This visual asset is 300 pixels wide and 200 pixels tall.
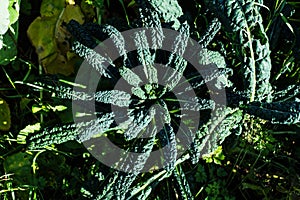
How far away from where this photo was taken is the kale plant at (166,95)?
130 cm

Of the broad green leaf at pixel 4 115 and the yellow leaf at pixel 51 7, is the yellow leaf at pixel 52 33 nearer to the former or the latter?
the yellow leaf at pixel 51 7

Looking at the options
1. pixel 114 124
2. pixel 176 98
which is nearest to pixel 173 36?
pixel 176 98

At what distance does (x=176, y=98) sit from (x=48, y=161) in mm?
478

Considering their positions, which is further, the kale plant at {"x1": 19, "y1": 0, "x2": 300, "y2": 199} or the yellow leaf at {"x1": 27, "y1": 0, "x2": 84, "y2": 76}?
the yellow leaf at {"x1": 27, "y1": 0, "x2": 84, "y2": 76}

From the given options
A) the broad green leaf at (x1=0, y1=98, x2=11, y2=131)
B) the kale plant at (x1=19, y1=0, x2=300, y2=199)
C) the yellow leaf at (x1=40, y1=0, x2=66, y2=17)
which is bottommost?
the broad green leaf at (x1=0, y1=98, x2=11, y2=131)

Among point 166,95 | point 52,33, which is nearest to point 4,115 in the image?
point 52,33

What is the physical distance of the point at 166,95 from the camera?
1.39 meters

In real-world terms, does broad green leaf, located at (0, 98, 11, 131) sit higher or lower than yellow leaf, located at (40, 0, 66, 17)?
lower

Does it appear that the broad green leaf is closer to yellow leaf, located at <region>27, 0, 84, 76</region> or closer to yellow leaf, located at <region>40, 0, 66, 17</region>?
yellow leaf, located at <region>27, 0, 84, 76</region>

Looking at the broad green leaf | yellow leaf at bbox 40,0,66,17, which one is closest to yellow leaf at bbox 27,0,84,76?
yellow leaf at bbox 40,0,66,17

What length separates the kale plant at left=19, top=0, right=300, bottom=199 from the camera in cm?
130

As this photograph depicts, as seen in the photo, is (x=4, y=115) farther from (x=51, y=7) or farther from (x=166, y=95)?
(x=166, y=95)

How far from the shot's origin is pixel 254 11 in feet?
4.20

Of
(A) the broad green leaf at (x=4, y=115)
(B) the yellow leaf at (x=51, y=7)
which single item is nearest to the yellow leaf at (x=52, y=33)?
→ (B) the yellow leaf at (x=51, y=7)
